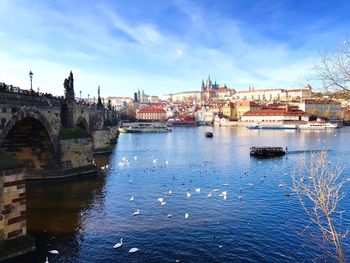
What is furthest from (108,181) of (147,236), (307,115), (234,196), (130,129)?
(307,115)

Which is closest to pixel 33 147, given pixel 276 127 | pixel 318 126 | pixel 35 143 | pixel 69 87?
pixel 35 143

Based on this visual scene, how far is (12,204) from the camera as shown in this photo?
64.9ft

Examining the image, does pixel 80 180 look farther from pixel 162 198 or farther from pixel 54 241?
pixel 54 241

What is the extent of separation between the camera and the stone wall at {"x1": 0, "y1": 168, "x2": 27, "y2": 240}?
63.3 feet

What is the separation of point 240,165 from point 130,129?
352 feet

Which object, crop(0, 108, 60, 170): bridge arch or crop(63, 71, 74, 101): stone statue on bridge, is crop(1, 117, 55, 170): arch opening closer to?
crop(0, 108, 60, 170): bridge arch

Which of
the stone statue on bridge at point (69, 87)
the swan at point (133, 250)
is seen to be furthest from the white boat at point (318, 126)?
the swan at point (133, 250)

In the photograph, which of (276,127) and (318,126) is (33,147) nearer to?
(276,127)

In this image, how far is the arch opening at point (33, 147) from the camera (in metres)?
39.3

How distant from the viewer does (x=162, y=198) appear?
34281 millimetres

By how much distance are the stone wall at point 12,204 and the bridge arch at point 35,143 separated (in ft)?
59.9

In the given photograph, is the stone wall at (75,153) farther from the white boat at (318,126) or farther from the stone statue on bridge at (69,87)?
the white boat at (318,126)

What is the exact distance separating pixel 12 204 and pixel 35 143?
22280 mm

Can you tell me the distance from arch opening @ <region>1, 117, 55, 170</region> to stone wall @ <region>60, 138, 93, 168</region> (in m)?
1.74
